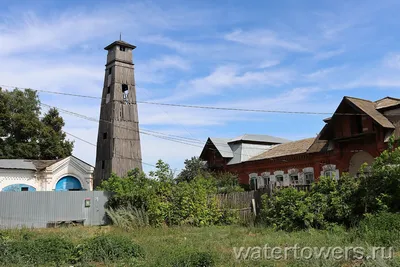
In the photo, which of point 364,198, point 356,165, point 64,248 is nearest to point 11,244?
point 64,248

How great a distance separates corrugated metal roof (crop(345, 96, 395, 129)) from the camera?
73.4 feet

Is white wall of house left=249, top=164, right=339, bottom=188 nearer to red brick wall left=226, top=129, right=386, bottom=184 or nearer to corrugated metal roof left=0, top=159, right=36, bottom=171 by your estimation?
red brick wall left=226, top=129, right=386, bottom=184

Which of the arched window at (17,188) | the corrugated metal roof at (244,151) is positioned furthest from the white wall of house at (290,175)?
the arched window at (17,188)

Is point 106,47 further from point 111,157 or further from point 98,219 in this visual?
point 98,219

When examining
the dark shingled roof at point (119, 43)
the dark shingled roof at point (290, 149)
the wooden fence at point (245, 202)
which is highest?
the dark shingled roof at point (119, 43)

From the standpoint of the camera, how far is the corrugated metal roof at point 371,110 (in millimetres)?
22361

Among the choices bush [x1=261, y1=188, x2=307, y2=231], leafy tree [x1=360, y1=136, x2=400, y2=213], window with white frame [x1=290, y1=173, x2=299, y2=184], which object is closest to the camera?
leafy tree [x1=360, y1=136, x2=400, y2=213]

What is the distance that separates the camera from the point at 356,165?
26016 millimetres

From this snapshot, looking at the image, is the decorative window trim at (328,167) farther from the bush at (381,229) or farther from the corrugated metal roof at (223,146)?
the bush at (381,229)

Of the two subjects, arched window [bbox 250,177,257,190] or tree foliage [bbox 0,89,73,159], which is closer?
arched window [bbox 250,177,257,190]

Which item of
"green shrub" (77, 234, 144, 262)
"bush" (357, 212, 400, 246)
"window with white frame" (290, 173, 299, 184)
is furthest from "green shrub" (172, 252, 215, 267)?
"window with white frame" (290, 173, 299, 184)

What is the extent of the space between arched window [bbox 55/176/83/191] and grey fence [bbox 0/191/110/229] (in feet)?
30.4

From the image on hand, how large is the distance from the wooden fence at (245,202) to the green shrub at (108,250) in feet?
28.7

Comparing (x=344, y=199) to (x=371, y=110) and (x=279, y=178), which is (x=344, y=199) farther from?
(x=279, y=178)
